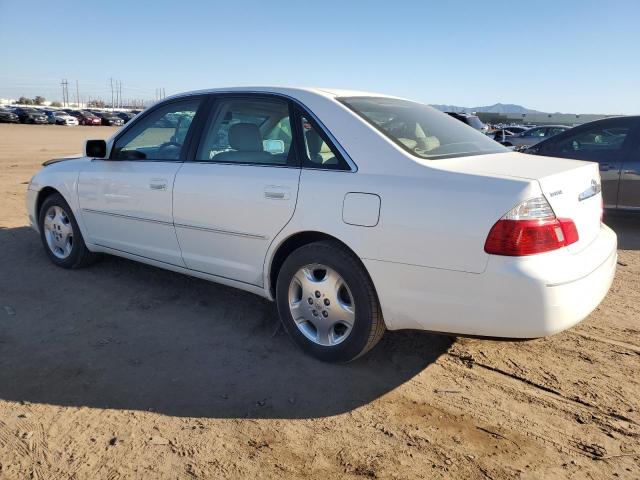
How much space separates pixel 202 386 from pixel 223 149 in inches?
66.1

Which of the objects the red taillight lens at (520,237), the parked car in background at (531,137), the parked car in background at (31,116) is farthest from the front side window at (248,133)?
the parked car in background at (31,116)

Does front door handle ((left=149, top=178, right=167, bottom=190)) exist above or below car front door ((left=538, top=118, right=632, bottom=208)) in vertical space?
below

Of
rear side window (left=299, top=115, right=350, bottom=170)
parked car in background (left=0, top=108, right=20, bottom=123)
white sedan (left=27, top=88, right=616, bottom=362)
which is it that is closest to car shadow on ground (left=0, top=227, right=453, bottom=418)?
white sedan (left=27, top=88, right=616, bottom=362)

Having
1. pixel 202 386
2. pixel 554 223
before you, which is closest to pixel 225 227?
pixel 202 386

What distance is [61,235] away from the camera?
5137mm

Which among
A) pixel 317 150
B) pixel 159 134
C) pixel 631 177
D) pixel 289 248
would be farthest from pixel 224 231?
pixel 631 177

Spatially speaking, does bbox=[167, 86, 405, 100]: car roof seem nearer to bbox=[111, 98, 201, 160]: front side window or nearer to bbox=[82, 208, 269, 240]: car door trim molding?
bbox=[111, 98, 201, 160]: front side window

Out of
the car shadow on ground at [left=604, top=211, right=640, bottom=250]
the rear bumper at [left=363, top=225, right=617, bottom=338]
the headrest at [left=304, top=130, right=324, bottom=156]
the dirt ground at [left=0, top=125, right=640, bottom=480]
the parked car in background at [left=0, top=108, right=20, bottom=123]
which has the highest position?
the parked car in background at [left=0, top=108, right=20, bottom=123]

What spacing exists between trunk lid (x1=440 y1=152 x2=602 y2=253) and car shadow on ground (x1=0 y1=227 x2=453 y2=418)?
1210 millimetres

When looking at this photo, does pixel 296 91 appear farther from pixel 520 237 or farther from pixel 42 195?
pixel 42 195

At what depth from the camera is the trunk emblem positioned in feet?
9.82

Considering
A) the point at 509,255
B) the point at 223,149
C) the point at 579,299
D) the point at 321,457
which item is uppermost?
the point at 223,149

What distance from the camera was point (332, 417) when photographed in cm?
281

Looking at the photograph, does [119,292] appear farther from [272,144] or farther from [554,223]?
[554,223]
